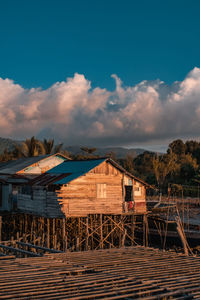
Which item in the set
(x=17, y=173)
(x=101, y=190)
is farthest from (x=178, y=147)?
(x=101, y=190)

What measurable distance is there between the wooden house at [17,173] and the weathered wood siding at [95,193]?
19.9 feet

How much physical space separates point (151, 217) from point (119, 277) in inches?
869

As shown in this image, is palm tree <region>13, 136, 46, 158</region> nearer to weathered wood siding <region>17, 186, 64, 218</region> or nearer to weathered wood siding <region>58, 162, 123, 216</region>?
weathered wood siding <region>17, 186, 64, 218</region>

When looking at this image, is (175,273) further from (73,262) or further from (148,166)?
(148,166)

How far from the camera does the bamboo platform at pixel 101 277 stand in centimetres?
732

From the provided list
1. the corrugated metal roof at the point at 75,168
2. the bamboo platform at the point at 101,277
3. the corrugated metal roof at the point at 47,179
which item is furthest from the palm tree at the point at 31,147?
the bamboo platform at the point at 101,277

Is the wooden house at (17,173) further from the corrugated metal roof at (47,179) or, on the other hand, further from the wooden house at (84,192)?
the wooden house at (84,192)

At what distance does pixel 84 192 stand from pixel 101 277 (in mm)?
15874

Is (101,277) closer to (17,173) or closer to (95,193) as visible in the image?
(95,193)

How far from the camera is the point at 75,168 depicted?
2680cm

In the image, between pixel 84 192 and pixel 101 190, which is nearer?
pixel 84 192

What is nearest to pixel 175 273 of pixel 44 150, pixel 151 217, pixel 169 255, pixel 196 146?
pixel 169 255

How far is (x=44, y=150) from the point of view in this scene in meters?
51.4

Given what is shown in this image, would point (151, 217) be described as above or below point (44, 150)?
below
